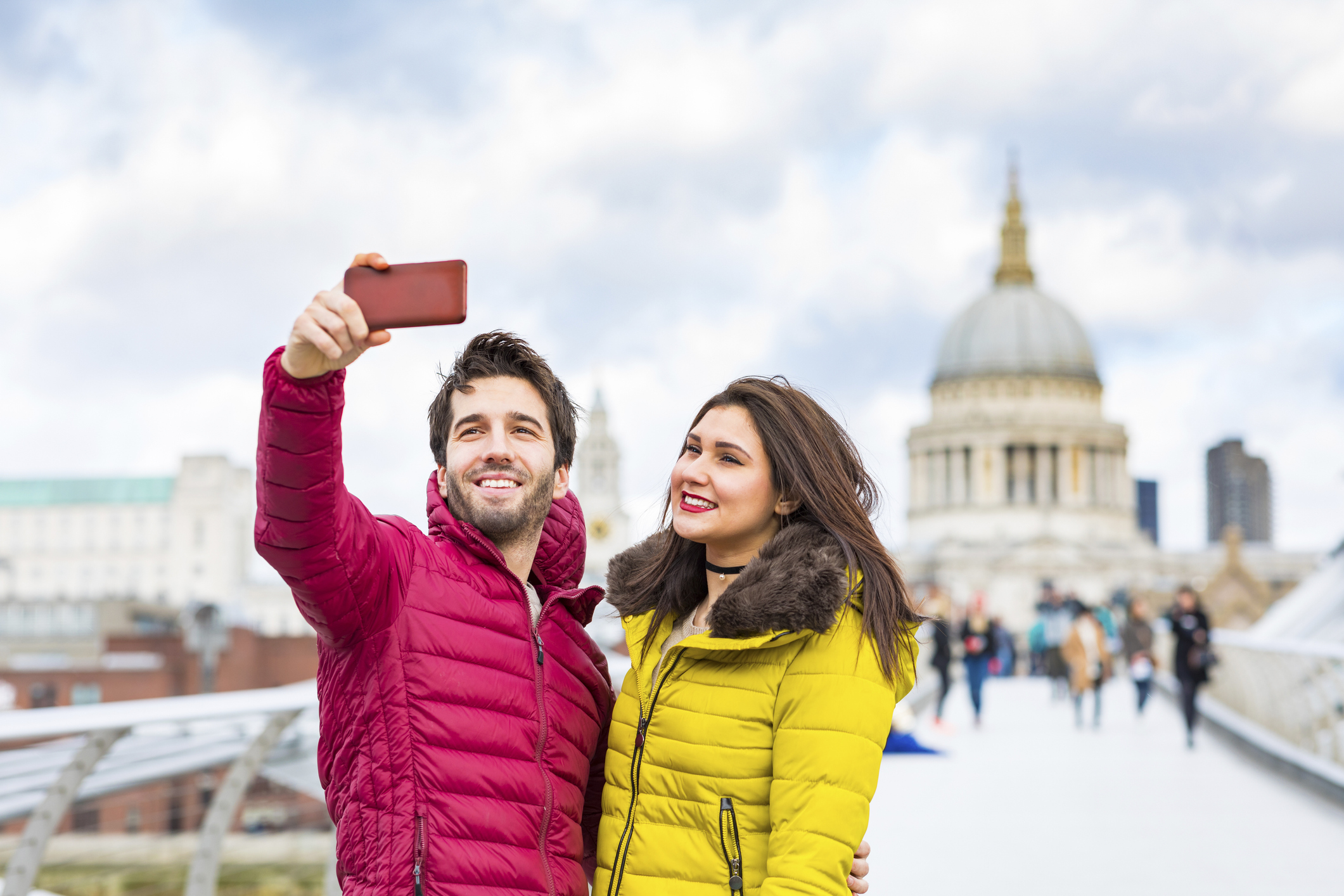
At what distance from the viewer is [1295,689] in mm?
11672

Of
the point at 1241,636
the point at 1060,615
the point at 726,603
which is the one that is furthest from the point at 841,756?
the point at 1060,615

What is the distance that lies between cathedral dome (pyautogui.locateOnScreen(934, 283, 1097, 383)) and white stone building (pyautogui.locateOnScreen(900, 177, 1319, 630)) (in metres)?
0.09

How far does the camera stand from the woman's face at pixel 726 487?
3.00 meters

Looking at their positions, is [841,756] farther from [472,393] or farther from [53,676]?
[53,676]

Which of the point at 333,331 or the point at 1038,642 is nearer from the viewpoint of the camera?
the point at 333,331

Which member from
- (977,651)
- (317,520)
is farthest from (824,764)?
(977,651)

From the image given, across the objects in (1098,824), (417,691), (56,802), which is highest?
(417,691)

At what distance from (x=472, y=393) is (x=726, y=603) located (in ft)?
2.18

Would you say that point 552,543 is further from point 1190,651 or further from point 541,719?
point 1190,651

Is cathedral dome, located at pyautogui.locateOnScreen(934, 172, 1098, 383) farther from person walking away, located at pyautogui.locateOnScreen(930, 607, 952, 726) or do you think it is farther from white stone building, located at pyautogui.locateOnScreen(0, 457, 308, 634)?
person walking away, located at pyautogui.locateOnScreen(930, 607, 952, 726)

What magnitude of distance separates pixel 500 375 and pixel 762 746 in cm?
89

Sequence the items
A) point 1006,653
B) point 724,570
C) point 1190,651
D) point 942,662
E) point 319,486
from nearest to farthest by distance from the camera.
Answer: point 319,486 < point 724,570 < point 1190,651 < point 942,662 < point 1006,653

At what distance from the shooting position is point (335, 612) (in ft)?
8.54

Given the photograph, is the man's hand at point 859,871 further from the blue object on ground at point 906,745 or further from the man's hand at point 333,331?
the blue object on ground at point 906,745
